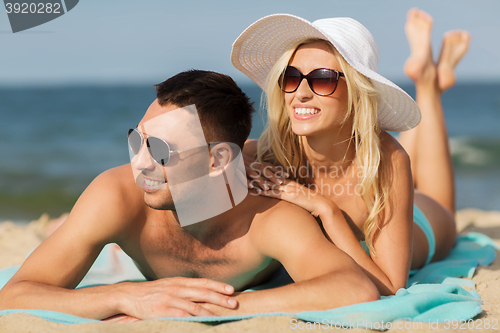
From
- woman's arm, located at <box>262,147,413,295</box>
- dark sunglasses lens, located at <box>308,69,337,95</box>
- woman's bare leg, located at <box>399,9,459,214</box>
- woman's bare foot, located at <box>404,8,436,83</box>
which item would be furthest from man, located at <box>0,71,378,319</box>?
woman's bare foot, located at <box>404,8,436,83</box>

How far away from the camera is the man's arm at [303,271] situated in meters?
2.27

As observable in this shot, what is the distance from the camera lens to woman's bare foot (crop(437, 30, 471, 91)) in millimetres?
5276

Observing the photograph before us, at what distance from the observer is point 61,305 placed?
2.29 m

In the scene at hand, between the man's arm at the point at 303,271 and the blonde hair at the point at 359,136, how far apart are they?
0.61 metres

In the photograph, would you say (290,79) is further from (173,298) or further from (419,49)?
(419,49)

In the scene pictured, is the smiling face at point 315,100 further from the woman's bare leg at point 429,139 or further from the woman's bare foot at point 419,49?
the woman's bare foot at point 419,49

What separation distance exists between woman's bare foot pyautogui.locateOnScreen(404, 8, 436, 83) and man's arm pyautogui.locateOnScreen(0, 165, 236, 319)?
151 inches

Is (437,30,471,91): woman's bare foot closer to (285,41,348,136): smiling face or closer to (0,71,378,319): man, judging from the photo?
(285,41,348,136): smiling face

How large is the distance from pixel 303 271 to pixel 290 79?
1304mm

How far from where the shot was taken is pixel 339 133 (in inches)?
126

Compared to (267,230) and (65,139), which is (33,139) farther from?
(267,230)

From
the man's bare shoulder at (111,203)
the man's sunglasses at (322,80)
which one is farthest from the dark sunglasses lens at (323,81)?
the man's bare shoulder at (111,203)

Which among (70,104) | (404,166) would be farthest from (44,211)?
(70,104)

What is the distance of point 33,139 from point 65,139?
93cm
